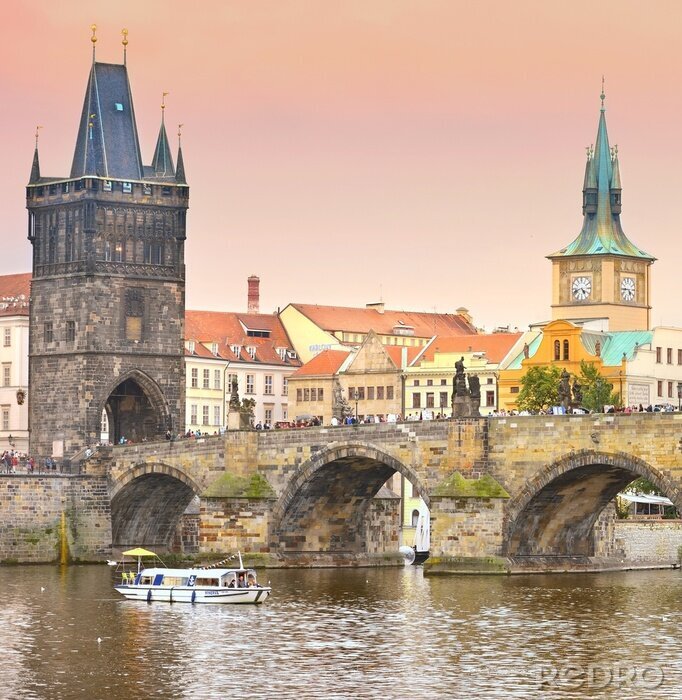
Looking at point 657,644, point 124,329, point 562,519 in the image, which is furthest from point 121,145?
point 657,644

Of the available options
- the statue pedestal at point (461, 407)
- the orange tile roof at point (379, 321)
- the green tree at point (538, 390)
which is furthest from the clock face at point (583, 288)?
the statue pedestal at point (461, 407)

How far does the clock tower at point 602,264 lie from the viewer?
165 meters

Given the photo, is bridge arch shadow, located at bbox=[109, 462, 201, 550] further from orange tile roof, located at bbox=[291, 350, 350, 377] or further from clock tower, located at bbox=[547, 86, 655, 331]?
clock tower, located at bbox=[547, 86, 655, 331]

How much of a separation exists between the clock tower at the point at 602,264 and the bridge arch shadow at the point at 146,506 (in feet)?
177

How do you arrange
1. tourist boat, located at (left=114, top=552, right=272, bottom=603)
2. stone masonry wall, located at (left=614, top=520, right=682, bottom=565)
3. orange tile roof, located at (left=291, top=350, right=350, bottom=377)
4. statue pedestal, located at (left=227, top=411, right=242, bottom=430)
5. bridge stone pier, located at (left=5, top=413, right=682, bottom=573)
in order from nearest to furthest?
tourist boat, located at (left=114, top=552, right=272, bottom=603) → bridge stone pier, located at (left=5, top=413, right=682, bottom=573) → statue pedestal, located at (left=227, top=411, right=242, bottom=430) → stone masonry wall, located at (left=614, top=520, right=682, bottom=565) → orange tile roof, located at (left=291, top=350, right=350, bottom=377)

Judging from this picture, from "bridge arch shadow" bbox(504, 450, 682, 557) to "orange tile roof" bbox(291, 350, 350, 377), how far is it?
52.7 meters

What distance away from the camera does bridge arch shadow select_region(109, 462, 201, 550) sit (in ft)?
380

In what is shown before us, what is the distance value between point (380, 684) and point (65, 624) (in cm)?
1826

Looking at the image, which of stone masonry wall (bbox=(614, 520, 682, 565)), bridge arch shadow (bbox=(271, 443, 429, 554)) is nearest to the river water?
bridge arch shadow (bbox=(271, 443, 429, 554))

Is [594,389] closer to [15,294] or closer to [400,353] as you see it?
[400,353]

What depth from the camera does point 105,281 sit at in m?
121

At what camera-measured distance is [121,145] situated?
404ft

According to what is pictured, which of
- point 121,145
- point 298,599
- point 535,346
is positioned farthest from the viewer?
point 535,346

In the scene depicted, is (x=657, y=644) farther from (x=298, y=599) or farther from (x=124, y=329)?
(x=124, y=329)
